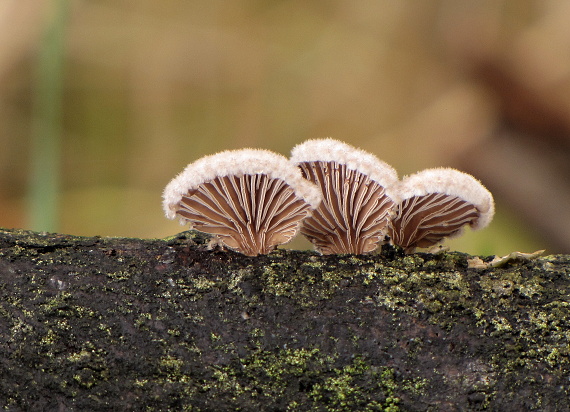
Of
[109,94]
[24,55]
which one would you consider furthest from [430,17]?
[24,55]

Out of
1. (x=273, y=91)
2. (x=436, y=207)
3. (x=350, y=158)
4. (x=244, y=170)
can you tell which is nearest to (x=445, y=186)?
(x=436, y=207)

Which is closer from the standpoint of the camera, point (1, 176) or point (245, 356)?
point (245, 356)

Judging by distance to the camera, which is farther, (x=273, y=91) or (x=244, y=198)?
(x=273, y=91)

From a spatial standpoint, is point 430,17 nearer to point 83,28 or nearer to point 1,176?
point 83,28

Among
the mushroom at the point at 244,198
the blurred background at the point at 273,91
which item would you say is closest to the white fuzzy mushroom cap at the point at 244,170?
the mushroom at the point at 244,198

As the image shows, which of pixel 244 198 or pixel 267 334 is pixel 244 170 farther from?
pixel 267 334

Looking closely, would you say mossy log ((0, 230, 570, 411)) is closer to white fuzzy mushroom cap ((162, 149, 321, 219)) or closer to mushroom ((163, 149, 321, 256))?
mushroom ((163, 149, 321, 256))
